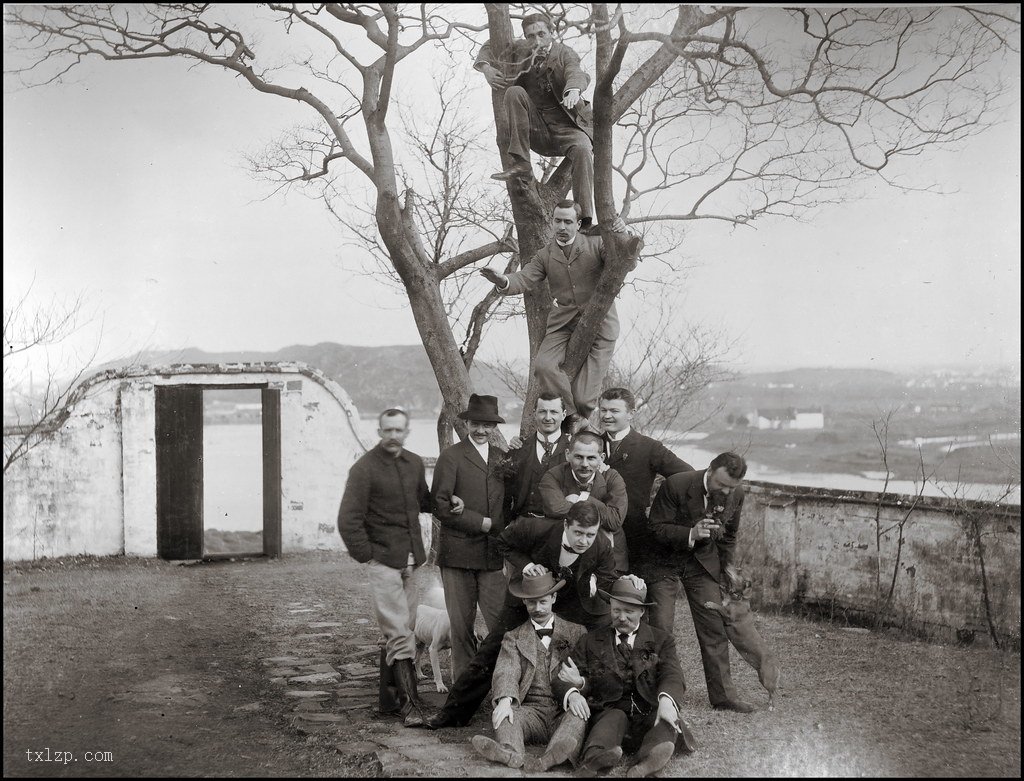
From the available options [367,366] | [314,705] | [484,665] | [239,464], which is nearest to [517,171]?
[484,665]

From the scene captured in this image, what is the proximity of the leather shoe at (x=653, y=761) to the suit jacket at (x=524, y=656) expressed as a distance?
0.62 meters

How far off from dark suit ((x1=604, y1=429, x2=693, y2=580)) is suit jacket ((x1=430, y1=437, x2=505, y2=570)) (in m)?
0.74

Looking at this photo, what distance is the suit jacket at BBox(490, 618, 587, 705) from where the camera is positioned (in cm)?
462

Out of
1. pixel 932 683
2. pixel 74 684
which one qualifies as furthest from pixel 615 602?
pixel 74 684

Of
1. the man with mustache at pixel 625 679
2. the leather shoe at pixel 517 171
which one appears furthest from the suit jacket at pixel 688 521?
the leather shoe at pixel 517 171

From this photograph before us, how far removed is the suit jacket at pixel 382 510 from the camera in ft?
17.3

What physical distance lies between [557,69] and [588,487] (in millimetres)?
3148

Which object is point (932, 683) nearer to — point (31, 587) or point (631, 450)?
point (631, 450)

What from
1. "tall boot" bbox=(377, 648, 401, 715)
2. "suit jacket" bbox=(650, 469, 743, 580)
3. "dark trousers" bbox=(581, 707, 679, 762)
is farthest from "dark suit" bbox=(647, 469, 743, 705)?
"tall boot" bbox=(377, 648, 401, 715)

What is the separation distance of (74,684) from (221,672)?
1.51m

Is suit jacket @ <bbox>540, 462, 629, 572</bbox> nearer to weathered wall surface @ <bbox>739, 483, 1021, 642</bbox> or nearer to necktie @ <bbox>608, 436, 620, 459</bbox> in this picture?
necktie @ <bbox>608, 436, 620, 459</bbox>

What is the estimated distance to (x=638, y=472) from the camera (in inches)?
218

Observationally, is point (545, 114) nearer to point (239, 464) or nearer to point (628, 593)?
point (628, 593)

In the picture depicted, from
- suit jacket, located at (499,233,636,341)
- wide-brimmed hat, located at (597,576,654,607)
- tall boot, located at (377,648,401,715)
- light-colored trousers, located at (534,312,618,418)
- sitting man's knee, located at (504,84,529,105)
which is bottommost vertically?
tall boot, located at (377,648,401,715)
